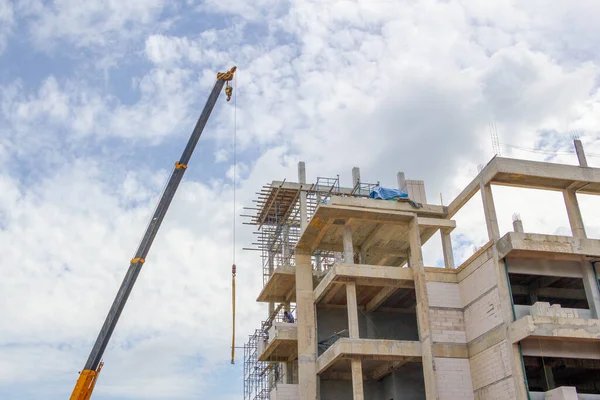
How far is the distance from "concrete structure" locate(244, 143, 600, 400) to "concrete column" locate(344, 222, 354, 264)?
0.09 meters

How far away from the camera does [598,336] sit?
31.1 metres

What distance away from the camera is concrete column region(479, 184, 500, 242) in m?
33.8

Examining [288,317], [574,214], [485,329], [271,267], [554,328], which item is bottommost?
[554,328]

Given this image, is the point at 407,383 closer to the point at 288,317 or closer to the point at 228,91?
the point at 288,317

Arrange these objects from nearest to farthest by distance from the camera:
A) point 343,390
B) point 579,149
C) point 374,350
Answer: point 374,350 < point 579,149 < point 343,390

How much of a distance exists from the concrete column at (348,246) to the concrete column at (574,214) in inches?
482

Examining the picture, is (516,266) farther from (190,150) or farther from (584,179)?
(190,150)

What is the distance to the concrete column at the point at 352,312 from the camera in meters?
34.4

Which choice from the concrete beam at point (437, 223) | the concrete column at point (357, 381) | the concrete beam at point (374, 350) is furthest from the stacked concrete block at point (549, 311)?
the concrete column at point (357, 381)

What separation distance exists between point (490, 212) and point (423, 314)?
6669 millimetres

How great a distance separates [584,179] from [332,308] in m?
17.3

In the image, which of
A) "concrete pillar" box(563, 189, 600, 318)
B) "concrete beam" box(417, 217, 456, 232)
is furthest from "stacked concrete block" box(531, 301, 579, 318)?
"concrete beam" box(417, 217, 456, 232)

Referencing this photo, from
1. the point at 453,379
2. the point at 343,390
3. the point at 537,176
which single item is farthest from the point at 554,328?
the point at 343,390

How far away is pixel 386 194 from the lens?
3800cm
